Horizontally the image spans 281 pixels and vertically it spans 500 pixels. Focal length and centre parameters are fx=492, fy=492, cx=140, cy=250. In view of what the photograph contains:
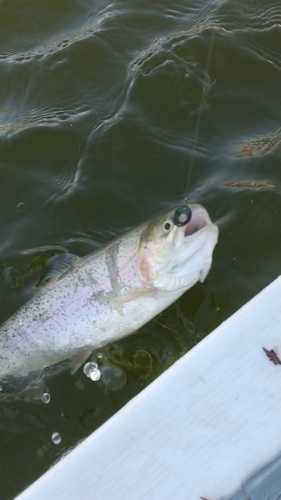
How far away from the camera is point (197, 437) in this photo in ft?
7.89

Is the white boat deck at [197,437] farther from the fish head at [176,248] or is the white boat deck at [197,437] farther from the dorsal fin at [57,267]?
the dorsal fin at [57,267]

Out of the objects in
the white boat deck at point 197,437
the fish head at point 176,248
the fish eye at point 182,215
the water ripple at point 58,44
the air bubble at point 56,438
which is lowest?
the air bubble at point 56,438

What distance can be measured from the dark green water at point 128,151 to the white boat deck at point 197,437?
0.93 m

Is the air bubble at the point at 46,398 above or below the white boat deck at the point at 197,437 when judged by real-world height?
below

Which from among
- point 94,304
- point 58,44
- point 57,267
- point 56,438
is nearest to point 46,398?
point 56,438

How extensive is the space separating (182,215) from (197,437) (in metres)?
1.22

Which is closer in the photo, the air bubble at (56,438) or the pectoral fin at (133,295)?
the pectoral fin at (133,295)

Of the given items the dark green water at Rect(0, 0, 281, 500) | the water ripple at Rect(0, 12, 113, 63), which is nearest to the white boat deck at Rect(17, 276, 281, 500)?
the dark green water at Rect(0, 0, 281, 500)

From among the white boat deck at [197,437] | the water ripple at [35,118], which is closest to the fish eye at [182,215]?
the white boat deck at [197,437]

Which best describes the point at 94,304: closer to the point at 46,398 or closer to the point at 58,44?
the point at 46,398

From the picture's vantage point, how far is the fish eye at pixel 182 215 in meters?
2.89

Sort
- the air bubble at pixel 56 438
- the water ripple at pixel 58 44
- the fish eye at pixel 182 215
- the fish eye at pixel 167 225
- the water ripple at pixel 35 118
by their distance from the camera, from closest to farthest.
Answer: the fish eye at pixel 182 215, the fish eye at pixel 167 225, the air bubble at pixel 56 438, the water ripple at pixel 35 118, the water ripple at pixel 58 44

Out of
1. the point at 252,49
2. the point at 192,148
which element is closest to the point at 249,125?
the point at 192,148

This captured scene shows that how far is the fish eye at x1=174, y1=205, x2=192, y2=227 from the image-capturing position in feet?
9.47
